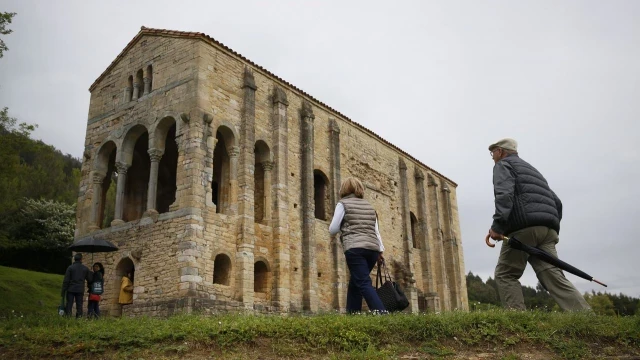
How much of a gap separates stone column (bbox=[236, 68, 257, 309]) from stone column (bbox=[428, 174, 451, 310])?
1502cm

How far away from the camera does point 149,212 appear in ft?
55.4

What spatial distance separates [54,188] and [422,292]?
1244 inches

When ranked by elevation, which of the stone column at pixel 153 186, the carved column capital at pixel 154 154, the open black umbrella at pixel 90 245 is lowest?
the open black umbrella at pixel 90 245

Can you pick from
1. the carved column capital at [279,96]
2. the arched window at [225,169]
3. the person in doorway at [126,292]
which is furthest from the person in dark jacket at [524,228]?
the carved column capital at [279,96]

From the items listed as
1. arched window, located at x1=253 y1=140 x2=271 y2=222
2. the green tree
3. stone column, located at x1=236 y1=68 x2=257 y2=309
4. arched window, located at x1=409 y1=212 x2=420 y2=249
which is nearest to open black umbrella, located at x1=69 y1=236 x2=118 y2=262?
stone column, located at x1=236 y1=68 x2=257 y2=309

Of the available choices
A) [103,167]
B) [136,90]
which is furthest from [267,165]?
[103,167]

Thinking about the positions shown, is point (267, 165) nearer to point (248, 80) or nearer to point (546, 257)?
point (248, 80)

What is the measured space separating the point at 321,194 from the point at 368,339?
1596 cm

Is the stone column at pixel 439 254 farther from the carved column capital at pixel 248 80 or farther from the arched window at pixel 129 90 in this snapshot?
the arched window at pixel 129 90

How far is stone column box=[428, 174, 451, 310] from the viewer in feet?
95.0

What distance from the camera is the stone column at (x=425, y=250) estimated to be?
27.4 meters

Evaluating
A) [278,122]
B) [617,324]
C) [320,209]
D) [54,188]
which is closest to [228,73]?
[278,122]

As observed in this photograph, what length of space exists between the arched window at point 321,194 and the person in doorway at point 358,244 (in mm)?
13783

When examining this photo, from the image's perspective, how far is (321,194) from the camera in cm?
2275
